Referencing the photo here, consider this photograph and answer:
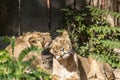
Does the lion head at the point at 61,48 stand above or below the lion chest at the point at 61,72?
above

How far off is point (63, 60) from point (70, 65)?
0.44ft

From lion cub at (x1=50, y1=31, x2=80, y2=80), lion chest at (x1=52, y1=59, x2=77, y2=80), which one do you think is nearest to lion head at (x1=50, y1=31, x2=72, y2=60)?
lion cub at (x1=50, y1=31, x2=80, y2=80)

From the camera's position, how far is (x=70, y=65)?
3645 millimetres

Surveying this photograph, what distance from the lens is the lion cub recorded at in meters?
3.44

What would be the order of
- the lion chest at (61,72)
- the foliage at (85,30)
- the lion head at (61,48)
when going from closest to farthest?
the lion head at (61,48), the lion chest at (61,72), the foliage at (85,30)

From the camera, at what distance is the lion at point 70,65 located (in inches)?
136

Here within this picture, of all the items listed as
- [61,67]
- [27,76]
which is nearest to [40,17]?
[61,67]

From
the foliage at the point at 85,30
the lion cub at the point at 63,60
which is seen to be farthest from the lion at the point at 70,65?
→ the foliage at the point at 85,30

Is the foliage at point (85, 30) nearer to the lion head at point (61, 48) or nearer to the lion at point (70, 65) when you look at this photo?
the lion at point (70, 65)

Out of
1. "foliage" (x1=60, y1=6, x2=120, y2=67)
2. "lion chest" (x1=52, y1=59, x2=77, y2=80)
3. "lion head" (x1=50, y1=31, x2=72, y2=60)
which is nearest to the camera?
"lion head" (x1=50, y1=31, x2=72, y2=60)

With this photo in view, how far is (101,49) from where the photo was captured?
614 centimetres

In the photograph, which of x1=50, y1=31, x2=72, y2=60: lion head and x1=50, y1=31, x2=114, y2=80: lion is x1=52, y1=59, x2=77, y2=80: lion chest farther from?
x1=50, y1=31, x2=72, y2=60: lion head

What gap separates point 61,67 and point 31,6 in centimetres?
308

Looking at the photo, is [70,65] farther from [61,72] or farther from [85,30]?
[85,30]
